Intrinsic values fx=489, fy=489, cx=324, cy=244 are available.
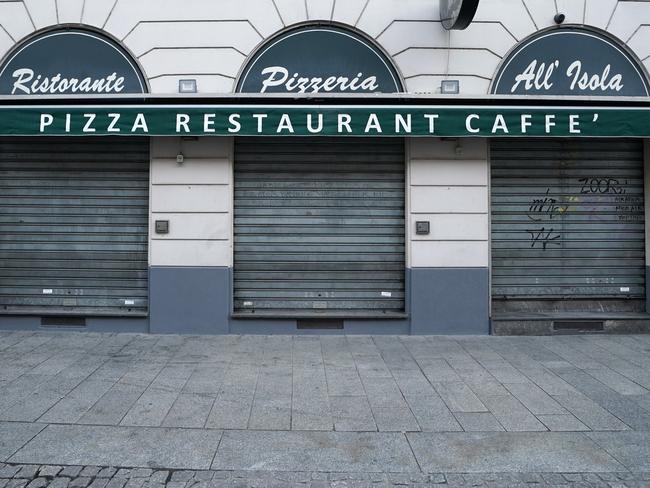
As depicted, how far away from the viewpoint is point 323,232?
880 cm

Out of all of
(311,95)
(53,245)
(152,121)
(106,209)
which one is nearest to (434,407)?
(311,95)

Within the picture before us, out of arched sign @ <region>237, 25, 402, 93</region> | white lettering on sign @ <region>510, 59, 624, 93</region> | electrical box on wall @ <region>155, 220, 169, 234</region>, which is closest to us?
electrical box on wall @ <region>155, 220, 169, 234</region>

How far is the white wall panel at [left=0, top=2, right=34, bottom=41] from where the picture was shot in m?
8.57

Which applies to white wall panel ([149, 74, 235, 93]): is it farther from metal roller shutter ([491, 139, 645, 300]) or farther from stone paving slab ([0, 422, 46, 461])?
stone paving slab ([0, 422, 46, 461])

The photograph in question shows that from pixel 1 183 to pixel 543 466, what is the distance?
9533 millimetres

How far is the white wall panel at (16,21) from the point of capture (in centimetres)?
857

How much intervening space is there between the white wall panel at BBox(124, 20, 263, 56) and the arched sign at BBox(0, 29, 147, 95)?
42 centimetres

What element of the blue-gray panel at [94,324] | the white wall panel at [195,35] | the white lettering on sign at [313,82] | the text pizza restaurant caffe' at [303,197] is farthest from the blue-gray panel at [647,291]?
the blue-gray panel at [94,324]

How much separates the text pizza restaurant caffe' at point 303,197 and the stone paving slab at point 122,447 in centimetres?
380

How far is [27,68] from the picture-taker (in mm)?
8594

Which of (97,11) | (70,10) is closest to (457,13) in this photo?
(97,11)

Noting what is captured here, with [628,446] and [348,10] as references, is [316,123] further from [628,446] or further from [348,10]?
[628,446]

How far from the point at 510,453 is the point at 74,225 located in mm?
7910

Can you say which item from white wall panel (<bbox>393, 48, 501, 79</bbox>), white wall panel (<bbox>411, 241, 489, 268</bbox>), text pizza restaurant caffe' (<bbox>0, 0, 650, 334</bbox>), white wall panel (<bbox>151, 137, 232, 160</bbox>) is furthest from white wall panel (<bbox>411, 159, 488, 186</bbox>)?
white wall panel (<bbox>151, 137, 232, 160</bbox>)
